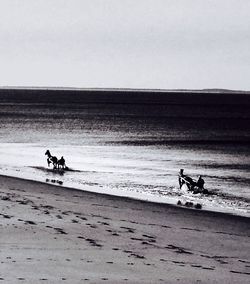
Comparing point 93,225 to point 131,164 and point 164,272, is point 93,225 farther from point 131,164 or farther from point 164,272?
point 131,164

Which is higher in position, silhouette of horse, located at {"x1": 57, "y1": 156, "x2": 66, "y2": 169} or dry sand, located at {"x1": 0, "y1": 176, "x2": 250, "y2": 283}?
silhouette of horse, located at {"x1": 57, "y1": 156, "x2": 66, "y2": 169}

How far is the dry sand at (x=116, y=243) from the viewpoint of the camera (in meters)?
11.1

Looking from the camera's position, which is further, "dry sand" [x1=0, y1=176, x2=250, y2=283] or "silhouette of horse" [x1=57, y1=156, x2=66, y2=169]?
"silhouette of horse" [x1=57, y1=156, x2=66, y2=169]

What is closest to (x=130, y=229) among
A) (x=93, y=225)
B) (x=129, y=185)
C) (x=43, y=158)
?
(x=93, y=225)

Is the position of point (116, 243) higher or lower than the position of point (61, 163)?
lower

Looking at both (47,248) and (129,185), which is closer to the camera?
(47,248)

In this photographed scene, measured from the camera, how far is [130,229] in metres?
16.2

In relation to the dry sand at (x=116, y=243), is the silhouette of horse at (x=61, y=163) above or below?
above

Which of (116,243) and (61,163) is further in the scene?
(61,163)

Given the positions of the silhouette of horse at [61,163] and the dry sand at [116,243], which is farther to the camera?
the silhouette of horse at [61,163]

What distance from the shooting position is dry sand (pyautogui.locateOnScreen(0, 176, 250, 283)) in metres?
11.1

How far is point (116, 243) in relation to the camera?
14.0 meters

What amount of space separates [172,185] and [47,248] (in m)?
16.3

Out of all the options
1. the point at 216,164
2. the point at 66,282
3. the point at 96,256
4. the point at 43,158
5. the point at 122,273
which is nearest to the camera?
the point at 66,282
